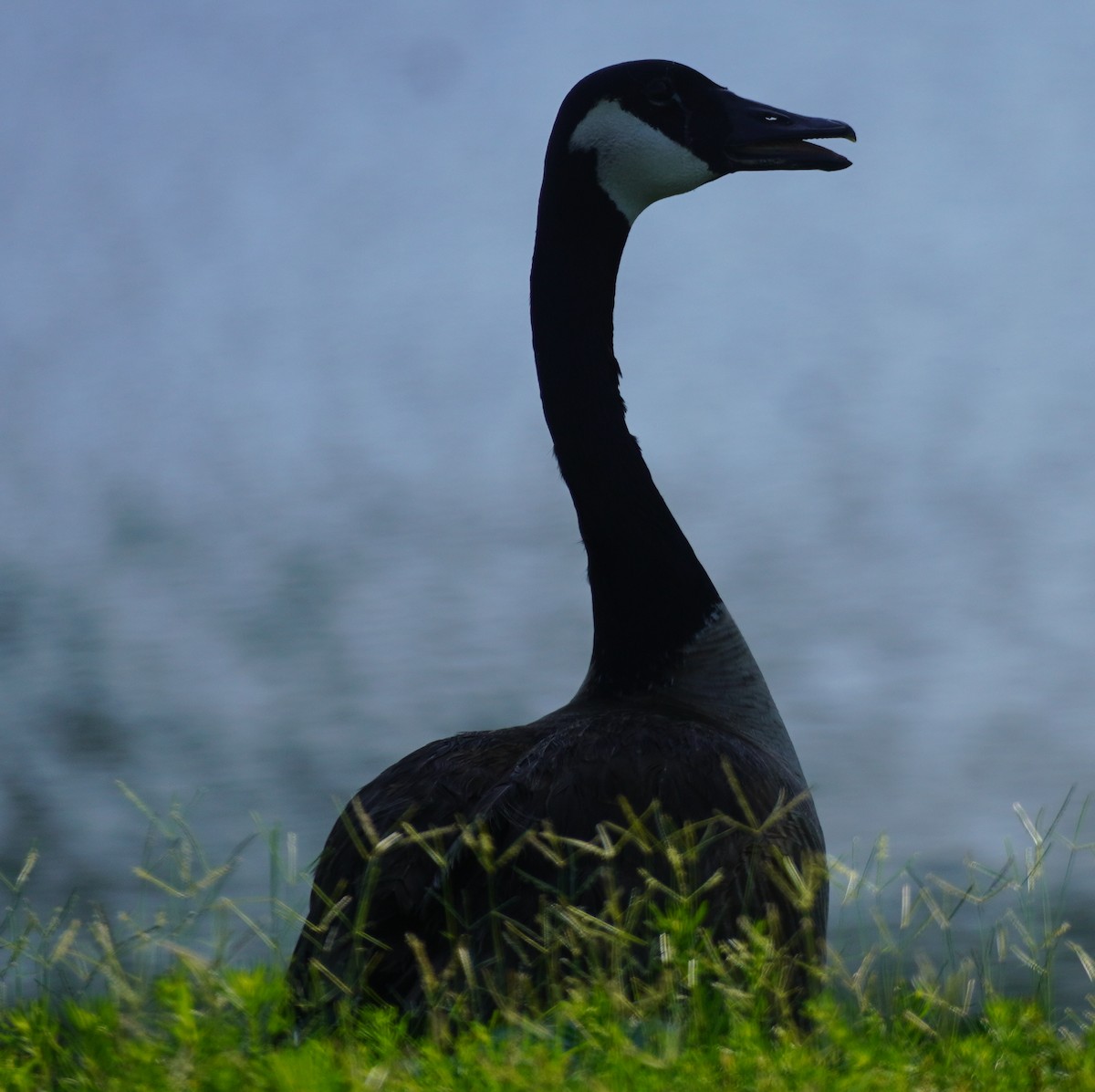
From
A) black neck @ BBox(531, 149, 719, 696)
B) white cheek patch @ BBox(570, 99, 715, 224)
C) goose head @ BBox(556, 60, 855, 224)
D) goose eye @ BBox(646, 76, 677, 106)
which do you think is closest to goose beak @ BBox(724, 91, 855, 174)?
goose head @ BBox(556, 60, 855, 224)

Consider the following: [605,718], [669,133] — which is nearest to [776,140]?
[669,133]

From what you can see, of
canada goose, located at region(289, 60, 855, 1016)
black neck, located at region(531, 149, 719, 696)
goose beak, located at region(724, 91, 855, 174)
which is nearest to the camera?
canada goose, located at region(289, 60, 855, 1016)

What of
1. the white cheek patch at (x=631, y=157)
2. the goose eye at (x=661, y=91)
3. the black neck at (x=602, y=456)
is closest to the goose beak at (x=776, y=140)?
the white cheek patch at (x=631, y=157)

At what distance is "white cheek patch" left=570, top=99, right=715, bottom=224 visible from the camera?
19.6 ft

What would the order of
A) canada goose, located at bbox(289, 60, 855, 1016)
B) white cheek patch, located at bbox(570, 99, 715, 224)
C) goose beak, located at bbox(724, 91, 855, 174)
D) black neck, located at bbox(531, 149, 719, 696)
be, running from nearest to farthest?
canada goose, located at bbox(289, 60, 855, 1016) < black neck, located at bbox(531, 149, 719, 696) < white cheek patch, located at bbox(570, 99, 715, 224) < goose beak, located at bbox(724, 91, 855, 174)

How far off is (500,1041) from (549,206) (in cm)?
368

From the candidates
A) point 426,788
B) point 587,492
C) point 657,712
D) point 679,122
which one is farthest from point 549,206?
point 426,788

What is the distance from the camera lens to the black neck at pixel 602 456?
559 cm

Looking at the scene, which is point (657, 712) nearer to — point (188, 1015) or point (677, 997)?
point (677, 997)

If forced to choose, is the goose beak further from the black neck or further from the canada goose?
the black neck

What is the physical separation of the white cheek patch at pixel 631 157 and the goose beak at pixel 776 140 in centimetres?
17

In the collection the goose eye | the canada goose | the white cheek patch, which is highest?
the goose eye

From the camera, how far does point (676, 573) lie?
225 inches

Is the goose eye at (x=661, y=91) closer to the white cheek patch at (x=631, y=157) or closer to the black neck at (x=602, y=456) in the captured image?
the white cheek patch at (x=631, y=157)
